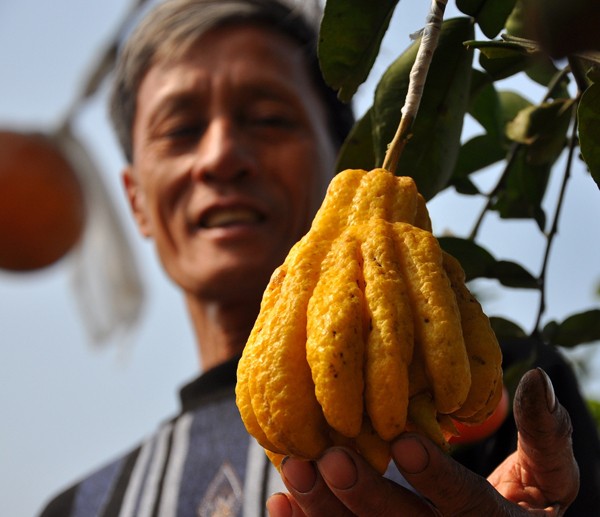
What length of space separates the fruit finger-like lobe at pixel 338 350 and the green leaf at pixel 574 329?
1.70 feet

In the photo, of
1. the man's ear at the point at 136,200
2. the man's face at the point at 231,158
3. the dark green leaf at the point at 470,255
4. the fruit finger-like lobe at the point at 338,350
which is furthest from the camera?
the man's ear at the point at 136,200

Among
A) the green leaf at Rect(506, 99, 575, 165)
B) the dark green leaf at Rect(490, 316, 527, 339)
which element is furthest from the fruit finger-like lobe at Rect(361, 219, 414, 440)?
the dark green leaf at Rect(490, 316, 527, 339)

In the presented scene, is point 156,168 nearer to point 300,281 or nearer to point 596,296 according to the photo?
point 300,281

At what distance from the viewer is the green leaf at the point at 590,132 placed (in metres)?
0.63

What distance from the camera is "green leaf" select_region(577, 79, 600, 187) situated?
0.63m

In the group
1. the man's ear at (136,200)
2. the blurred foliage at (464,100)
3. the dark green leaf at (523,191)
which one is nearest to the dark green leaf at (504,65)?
the blurred foliage at (464,100)

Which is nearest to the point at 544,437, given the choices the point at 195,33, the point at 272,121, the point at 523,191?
the point at 523,191

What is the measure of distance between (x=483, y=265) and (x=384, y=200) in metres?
0.33

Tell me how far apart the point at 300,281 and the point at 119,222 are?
0.14 metres

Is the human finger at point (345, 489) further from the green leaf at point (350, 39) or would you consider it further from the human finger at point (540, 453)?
the green leaf at point (350, 39)

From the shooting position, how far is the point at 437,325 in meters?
0.57

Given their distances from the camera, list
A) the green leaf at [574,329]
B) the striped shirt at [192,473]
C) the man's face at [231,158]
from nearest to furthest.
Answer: the green leaf at [574,329]
the striped shirt at [192,473]
the man's face at [231,158]

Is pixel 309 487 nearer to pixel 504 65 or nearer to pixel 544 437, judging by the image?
pixel 544 437

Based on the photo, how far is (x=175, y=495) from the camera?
63.1 inches
